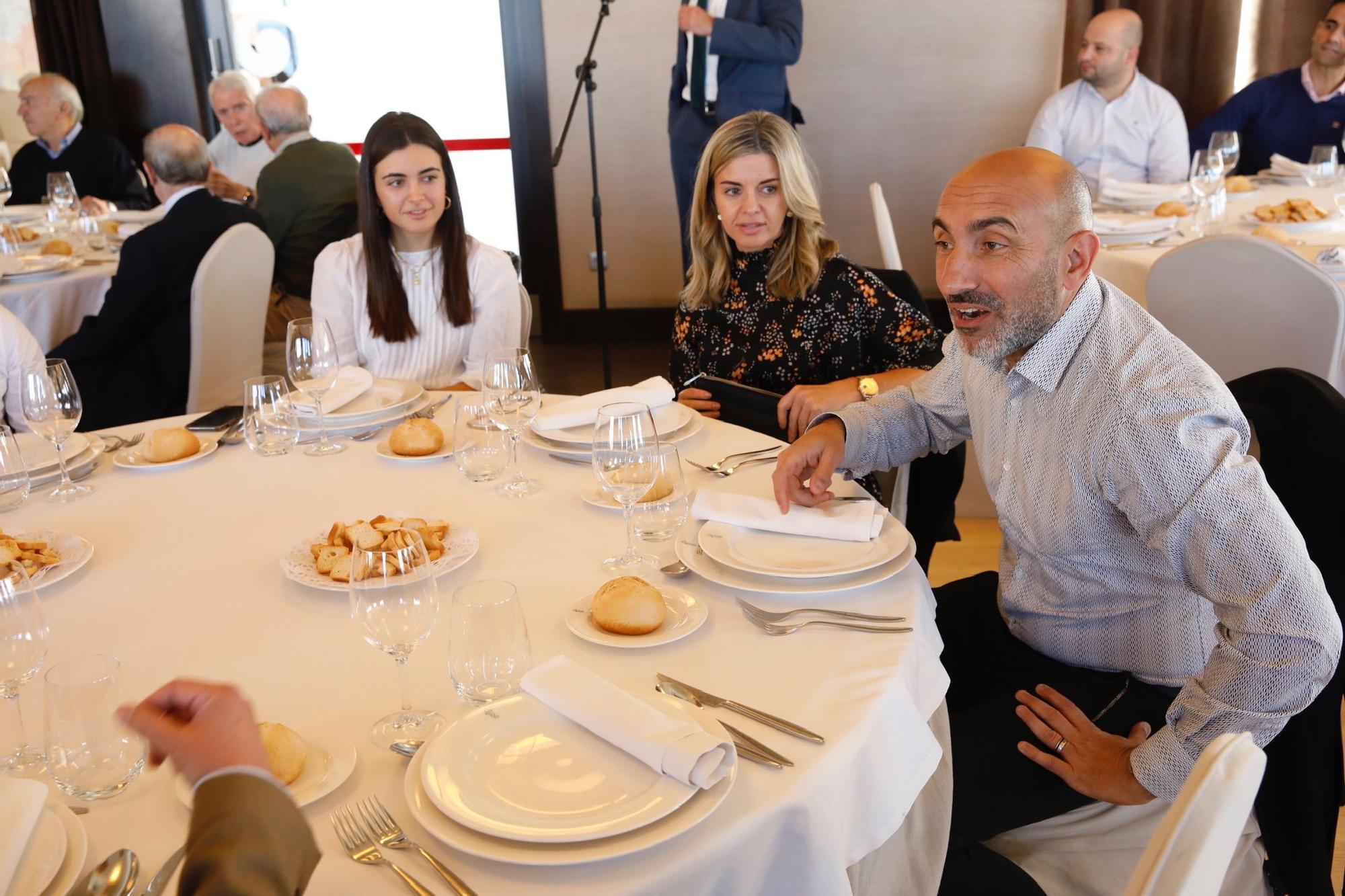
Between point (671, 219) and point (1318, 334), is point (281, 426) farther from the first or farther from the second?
point (671, 219)

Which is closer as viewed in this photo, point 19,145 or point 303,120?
point 303,120

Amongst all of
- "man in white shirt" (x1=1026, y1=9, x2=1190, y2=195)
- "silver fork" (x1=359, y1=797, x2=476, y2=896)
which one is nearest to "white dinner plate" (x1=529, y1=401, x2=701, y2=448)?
"silver fork" (x1=359, y1=797, x2=476, y2=896)

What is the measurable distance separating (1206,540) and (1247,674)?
0.16 meters

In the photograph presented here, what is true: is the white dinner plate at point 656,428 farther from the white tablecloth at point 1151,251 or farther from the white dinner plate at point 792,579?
the white tablecloth at point 1151,251

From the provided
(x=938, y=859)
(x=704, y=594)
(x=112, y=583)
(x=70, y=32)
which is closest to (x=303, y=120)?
(x=70, y=32)

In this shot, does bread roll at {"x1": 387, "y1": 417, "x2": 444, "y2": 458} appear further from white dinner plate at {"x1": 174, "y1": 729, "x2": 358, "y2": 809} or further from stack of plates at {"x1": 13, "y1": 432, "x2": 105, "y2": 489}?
white dinner plate at {"x1": 174, "y1": 729, "x2": 358, "y2": 809}

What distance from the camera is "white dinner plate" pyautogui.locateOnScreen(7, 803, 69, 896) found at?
851mm

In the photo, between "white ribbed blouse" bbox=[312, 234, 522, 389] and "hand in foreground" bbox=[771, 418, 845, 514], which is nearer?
"hand in foreground" bbox=[771, 418, 845, 514]

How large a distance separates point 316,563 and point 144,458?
2.13ft

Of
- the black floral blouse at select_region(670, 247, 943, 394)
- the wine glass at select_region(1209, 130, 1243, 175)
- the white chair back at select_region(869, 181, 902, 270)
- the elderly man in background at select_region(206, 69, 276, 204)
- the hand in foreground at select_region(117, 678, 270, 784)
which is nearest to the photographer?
the hand in foreground at select_region(117, 678, 270, 784)

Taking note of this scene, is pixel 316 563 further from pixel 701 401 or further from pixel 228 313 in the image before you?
pixel 228 313

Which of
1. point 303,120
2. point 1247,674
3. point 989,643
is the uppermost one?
point 303,120

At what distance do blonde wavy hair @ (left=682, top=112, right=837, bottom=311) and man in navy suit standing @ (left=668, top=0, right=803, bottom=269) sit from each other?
2.08 meters

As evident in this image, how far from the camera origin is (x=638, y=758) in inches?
38.3
